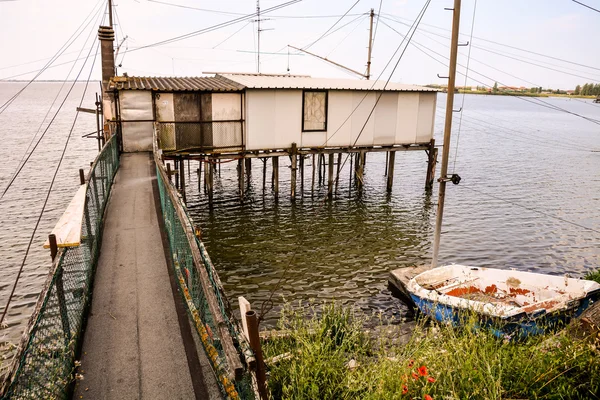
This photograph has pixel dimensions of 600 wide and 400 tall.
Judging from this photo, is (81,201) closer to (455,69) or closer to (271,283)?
(271,283)

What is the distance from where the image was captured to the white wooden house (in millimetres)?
20578

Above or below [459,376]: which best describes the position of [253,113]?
above

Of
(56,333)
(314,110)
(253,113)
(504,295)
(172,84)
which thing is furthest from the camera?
(314,110)

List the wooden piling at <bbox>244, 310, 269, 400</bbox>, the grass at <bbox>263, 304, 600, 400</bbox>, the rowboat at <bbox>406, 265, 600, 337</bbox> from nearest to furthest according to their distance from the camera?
the wooden piling at <bbox>244, 310, 269, 400</bbox> → the grass at <bbox>263, 304, 600, 400</bbox> → the rowboat at <bbox>406, 265, 600, 337</bbox>

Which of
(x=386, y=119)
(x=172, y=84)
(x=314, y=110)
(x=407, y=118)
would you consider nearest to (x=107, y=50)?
(x=172, y=84)

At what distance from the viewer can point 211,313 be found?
487 centimetres

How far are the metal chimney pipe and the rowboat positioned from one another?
61.8 ft

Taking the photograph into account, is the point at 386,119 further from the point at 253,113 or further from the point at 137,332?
the point at 137,332

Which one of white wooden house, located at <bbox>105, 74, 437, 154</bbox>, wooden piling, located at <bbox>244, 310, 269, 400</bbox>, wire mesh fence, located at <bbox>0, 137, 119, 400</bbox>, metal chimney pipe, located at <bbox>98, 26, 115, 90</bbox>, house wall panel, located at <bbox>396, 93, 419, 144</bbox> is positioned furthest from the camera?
house wall panel, located at <bbox>396, 93, 419, 144</bbox>

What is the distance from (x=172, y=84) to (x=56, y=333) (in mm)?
18972

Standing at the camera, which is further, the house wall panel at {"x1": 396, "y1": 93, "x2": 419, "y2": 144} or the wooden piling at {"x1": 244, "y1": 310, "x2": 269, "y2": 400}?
the house wall panel at {"x1": 396, "y1": 93, "x2": 419, "y2": 144}

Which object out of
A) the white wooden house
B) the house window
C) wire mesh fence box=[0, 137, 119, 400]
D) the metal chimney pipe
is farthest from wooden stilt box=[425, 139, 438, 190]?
wire mesh fence box=[0, 137, 119, 400]

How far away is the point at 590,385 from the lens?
5738 millimetres

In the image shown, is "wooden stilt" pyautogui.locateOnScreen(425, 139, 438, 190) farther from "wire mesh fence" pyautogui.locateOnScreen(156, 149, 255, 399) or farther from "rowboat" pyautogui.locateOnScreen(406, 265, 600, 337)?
"wire mesh fence" pyautogui.locateOnScreen(156, 149, 255, 399)
